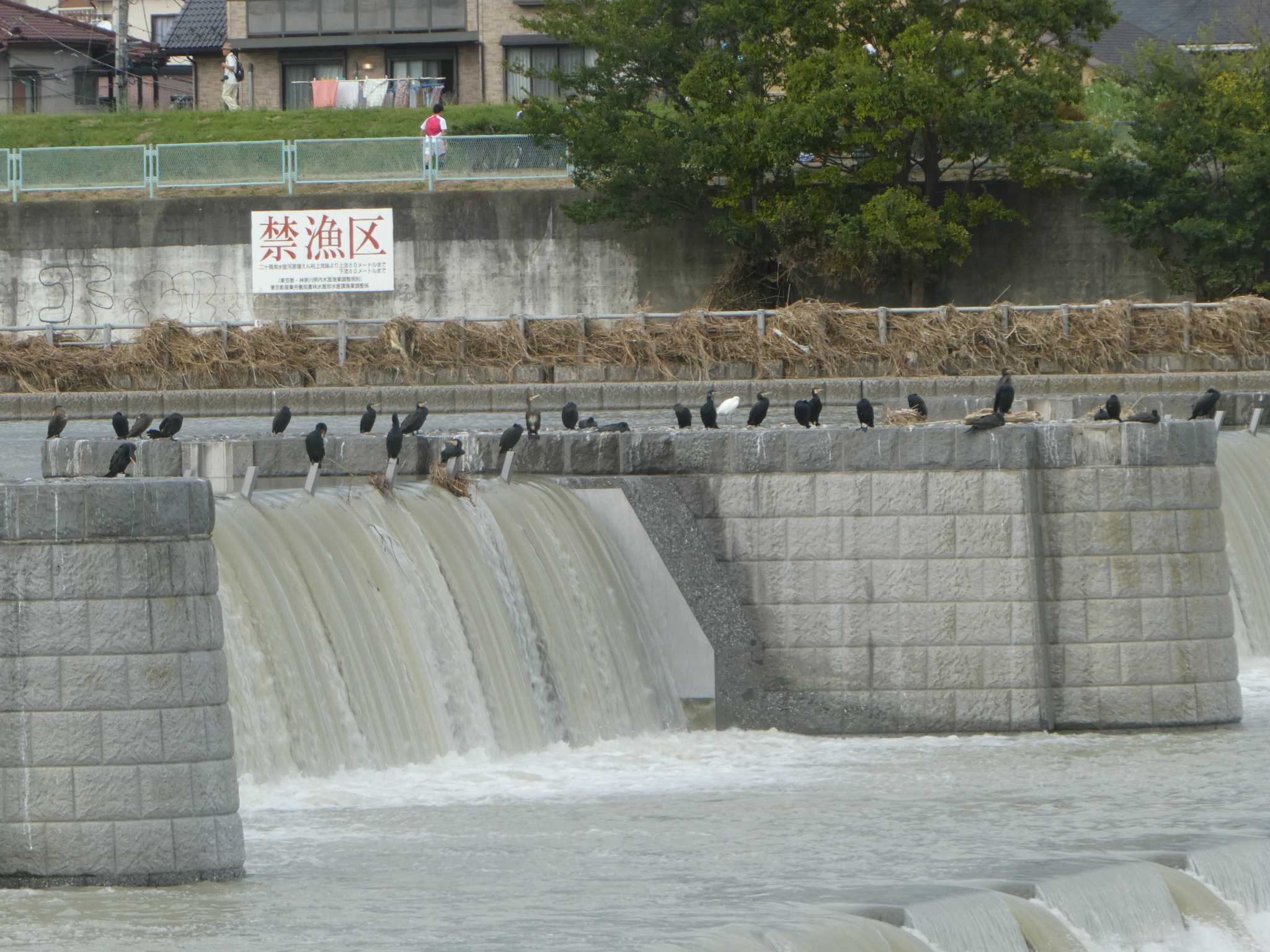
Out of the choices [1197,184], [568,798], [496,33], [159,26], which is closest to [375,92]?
[496,33]

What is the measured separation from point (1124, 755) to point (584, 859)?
16.4 feet

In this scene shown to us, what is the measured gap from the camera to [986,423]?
49.7 ft

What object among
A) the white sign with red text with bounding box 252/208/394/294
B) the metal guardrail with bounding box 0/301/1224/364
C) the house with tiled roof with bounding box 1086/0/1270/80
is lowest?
the metal guardrail with bounding box 0/301/1224/364

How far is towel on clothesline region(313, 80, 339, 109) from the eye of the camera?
48188 mm

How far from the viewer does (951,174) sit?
36344 millimetres

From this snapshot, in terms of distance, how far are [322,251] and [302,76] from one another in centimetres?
1614

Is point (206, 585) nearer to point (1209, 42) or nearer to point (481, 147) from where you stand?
point (481, 147)

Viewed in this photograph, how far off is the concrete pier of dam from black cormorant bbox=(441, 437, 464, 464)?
0.20 m

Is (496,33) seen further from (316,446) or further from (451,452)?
(316,446)

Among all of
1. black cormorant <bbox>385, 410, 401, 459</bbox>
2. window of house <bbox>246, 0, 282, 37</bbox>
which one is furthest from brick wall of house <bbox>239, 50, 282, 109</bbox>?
black cormorant <bbox>385, 410, 401, 459</bbox>

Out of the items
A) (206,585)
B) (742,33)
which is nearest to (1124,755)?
(206,585)

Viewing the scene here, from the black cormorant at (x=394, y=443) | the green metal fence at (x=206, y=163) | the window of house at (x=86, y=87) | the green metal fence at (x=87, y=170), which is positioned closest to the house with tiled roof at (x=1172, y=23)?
the green metal fence at (x=206, y=163)

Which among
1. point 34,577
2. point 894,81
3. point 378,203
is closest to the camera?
point 34,577

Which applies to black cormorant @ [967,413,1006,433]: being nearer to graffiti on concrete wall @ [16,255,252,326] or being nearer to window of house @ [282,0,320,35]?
graffiti on concrete wall @ [16,255,252,326]
